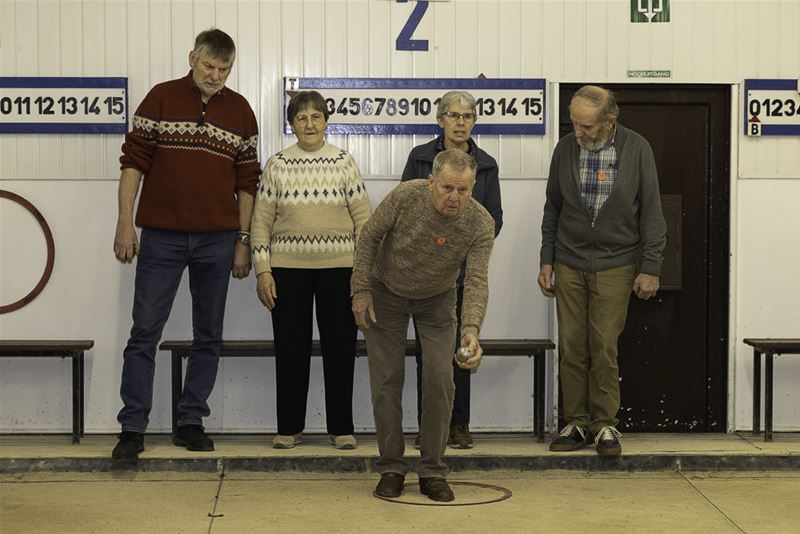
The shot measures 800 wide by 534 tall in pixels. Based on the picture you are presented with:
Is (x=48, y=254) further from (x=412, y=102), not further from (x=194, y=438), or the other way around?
(x=412, y=102)

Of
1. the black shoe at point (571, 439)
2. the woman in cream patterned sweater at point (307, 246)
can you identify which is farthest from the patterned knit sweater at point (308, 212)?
the black shoe at point (571, 439)

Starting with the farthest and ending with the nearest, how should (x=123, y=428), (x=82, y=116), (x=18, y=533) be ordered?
(x=82, y=116)
(x=123, y=428)
(x=18, y=533)

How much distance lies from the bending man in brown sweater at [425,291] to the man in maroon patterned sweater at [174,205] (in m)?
0.99

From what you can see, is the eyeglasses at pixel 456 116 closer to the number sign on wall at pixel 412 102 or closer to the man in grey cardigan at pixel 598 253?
the man in grey cardigan at pixel 598 253

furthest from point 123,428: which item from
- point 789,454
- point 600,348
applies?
point 789,454

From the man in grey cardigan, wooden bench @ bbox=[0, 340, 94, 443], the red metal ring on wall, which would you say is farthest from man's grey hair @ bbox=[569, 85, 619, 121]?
the red metal ring on wall

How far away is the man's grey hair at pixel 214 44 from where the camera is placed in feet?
18.1

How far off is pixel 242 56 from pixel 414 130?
999mm

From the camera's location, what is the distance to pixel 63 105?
249 inches

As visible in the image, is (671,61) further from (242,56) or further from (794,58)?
(242,56)

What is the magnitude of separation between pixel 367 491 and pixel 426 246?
119 centimetres

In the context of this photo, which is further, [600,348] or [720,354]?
[720,354]

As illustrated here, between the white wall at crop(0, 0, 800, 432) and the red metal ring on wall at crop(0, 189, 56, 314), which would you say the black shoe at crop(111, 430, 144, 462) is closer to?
the white wall at crop(0, 0, 800, 432)

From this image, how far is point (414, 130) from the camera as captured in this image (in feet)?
21.1
